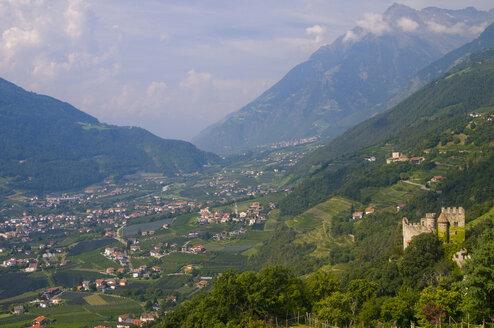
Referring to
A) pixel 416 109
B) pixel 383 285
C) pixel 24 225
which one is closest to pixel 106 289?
pixel 383 285

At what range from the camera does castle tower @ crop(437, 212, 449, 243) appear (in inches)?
1331

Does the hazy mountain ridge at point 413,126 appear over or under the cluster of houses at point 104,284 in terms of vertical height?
over

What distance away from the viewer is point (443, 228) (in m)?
34.0

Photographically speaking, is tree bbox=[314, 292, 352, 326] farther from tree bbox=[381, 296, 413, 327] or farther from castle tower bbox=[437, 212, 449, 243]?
castle tower bbox=[437, 212, 449, 243]

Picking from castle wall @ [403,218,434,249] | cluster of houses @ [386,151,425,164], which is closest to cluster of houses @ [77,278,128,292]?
castle wall @ [403,218,434,249]

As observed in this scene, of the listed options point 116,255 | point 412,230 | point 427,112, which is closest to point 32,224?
point 116,255

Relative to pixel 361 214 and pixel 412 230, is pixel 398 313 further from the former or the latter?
pixel 361 214

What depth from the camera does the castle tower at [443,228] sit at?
33.8m

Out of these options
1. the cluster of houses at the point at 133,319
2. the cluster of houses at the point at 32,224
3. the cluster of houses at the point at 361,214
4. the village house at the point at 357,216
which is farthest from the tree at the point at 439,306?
the cluster of houses at the point at 32,224

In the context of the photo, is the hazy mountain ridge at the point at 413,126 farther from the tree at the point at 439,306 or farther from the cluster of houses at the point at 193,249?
the tree at the point at 439,306

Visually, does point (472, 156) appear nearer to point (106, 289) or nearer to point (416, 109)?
point (106, 289)

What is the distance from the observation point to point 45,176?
196m

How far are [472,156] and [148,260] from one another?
A: 6013cm

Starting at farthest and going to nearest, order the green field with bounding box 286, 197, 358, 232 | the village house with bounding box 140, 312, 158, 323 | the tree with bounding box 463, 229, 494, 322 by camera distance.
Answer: the green field with bounding box 286, 197, 358, 232, the village house with bounding box 140, 312, 158, 323, the tree with bounding box 463, 229, 494, 322
